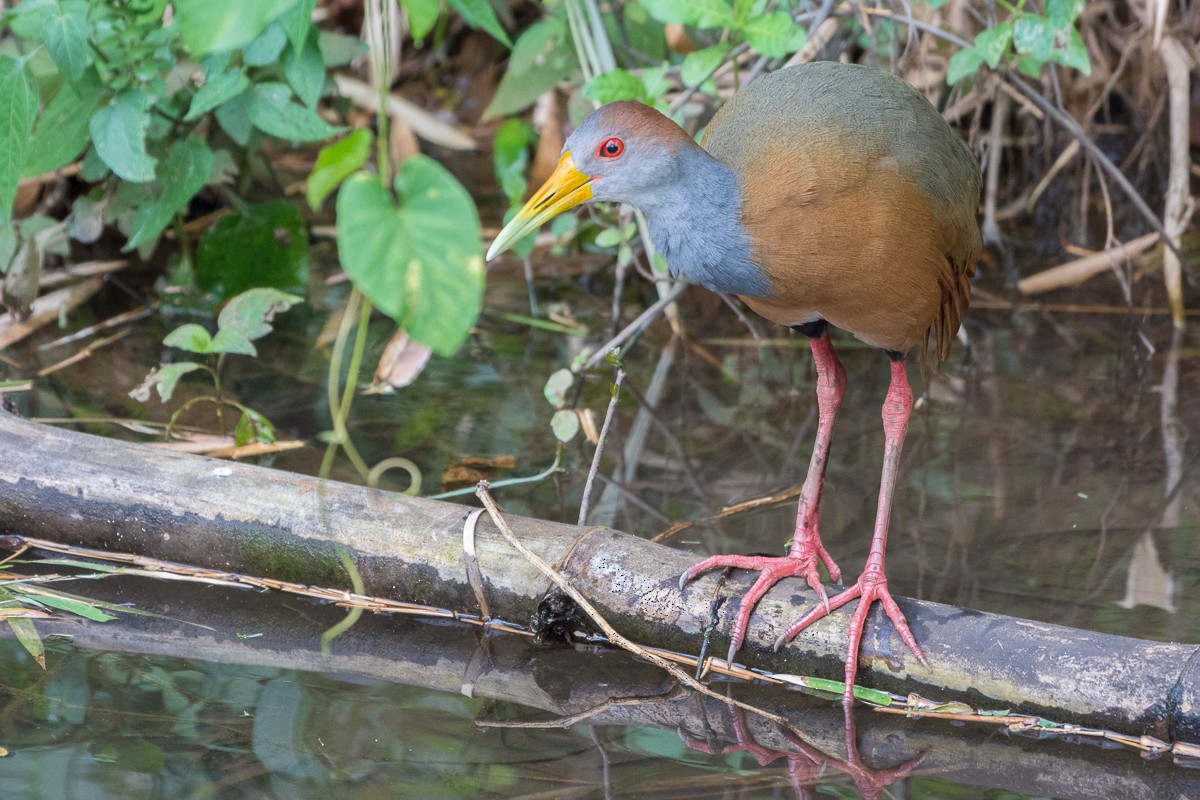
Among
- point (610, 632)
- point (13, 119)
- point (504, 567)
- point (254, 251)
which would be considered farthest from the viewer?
point (254, 251)

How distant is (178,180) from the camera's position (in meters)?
4.09

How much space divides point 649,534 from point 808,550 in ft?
1.83

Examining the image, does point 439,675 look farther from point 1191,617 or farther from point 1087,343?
point 1087,343

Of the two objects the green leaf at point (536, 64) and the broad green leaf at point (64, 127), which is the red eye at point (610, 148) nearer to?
the broad green leaf at point (64, 127)

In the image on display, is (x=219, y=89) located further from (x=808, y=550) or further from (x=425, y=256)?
(x=425, y=256)

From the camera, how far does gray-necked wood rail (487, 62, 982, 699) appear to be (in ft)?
8.35

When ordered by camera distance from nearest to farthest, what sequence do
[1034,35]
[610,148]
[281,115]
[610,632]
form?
[610,148] < [610,632] < [1034,35] < [281,115]

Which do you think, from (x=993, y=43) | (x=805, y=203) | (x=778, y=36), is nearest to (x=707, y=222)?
(x=805, y=203)

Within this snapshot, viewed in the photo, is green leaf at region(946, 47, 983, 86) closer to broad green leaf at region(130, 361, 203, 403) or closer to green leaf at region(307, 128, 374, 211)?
broad green leaf at region(130, 361, 203, 403)

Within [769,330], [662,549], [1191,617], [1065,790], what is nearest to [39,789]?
[662,549]

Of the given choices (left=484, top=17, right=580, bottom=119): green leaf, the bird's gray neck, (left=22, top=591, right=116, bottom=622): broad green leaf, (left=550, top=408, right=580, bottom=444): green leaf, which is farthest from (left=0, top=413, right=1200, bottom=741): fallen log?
(left=484, top=17, right=580, bottom=119): green leaf

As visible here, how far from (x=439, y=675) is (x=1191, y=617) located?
5.40 feet

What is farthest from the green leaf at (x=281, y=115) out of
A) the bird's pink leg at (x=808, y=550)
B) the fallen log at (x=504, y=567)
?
the bird's pink leg at (x=808, y=550)

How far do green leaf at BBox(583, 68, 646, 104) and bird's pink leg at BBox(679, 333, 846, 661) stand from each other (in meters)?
0.88
